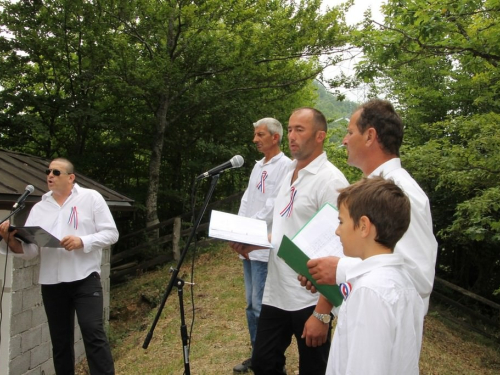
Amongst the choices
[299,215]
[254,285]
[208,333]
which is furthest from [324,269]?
[208,333]

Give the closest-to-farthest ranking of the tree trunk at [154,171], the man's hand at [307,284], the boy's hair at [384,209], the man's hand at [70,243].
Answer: the boy's hair at [384,209] → the man's hand at [307,284] → the man's hand at [70,243] → the tree trunk at [154,171]

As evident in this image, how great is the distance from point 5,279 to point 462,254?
11039 mm

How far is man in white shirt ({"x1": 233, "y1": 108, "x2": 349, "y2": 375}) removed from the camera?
2.60 m

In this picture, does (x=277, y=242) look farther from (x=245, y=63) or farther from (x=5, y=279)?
(x=245, y=63)

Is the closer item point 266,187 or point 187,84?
point 266,187

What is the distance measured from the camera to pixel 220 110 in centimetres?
1223

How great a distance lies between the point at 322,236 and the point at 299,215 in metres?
0.50

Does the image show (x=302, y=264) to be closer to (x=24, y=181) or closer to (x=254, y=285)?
(x=254, y=285)

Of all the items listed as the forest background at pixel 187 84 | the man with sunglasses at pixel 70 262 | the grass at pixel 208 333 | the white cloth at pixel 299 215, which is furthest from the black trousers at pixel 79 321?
the forest background at pixel 187 84

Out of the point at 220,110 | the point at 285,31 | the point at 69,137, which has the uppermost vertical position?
the point at 285,31

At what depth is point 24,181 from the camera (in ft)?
17.2

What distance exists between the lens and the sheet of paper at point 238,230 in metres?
2.51

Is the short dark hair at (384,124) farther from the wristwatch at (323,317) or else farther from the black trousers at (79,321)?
the black trousers at (79,321)

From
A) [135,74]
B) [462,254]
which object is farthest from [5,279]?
[462,254]
